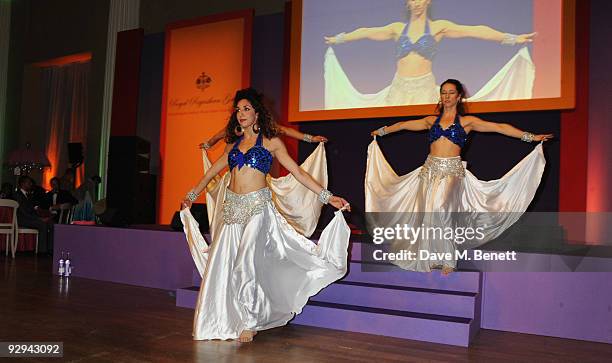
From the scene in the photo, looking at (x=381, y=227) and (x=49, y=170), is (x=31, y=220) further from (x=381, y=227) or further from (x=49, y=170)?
(x=381, y=227)

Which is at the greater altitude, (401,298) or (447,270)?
(447,270)

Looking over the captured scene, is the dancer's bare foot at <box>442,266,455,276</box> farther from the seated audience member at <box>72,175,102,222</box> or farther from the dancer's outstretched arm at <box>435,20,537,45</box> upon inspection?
the seated audience member at <box>72,175,102,222</box>

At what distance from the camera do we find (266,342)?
313 cm

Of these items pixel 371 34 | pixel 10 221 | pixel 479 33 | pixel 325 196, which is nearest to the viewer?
pixel 325 196

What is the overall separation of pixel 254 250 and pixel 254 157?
0.59m

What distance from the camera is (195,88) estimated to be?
7461 millimetres

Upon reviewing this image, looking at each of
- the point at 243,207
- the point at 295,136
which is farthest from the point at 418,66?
the point at 243,207

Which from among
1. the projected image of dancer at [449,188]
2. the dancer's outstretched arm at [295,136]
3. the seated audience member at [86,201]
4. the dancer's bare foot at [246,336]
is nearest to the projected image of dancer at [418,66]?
the projected image of dancer at [449,188]

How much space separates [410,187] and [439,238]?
702mm

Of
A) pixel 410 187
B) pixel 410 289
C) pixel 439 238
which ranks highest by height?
pixel 410 187

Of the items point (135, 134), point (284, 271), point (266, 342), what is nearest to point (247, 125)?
point (284, 271)

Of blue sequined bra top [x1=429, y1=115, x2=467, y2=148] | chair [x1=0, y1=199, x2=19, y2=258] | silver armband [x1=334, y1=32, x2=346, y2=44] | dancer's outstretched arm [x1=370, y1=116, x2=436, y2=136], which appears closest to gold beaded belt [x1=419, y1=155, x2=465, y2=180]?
blue sequined bra top [x1=429, y1=115, x2=467, y2=148]

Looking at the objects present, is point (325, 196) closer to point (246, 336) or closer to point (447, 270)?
point (246, 336)

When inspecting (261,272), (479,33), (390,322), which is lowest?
(390,322)
